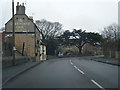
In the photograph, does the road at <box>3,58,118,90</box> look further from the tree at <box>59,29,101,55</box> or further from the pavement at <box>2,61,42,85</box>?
the tree at <box>59,29,101,55</box>

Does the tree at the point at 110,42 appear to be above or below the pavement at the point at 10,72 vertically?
above

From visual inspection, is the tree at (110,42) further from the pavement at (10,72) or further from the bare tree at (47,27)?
the pavement at (10,72)

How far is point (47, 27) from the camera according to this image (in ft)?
341

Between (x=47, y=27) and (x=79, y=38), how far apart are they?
51.6 feet

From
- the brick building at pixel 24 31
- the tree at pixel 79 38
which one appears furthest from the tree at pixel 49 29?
the brick building at pixel 24 31

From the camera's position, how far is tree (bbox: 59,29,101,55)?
107 m

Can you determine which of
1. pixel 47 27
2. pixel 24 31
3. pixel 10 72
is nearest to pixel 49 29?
pixel 47 27

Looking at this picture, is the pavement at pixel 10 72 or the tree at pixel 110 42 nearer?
the pavement at pixel 10 72

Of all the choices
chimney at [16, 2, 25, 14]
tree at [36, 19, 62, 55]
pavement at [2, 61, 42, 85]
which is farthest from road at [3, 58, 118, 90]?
tree at [36, 19, 62, 55]

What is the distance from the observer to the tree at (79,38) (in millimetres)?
107275

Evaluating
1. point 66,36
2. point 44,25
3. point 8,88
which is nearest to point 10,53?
point 8,88

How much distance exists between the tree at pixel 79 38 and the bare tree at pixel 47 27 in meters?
6.57

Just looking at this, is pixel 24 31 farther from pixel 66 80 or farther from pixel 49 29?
pixel 66 80

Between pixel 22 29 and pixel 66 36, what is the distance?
4438 centimetres
